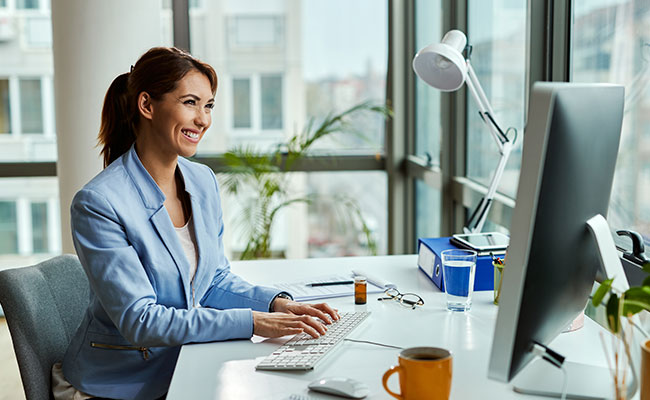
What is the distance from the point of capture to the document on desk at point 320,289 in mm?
1773

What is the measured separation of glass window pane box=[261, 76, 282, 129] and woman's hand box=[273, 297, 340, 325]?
9.20ft

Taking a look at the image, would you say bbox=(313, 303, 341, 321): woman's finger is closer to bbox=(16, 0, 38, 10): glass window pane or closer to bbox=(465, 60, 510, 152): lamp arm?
bbox=(465, 60, 510, 152): lamp arm

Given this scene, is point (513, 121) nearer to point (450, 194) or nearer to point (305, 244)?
point (450, 194)

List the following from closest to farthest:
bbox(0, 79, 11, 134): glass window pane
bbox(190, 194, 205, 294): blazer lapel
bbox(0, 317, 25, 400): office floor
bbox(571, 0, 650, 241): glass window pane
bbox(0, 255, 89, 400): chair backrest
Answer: bbox(0, 255, 89, 400): chair backrest < bbox(190, 194, 205, 294): blazer lapel < bbox(571, 0, 650, 241): glass window pane < bbox(0, 317, 25, 400): office floor < bbox(0, 79, 11, 134): glass window pane

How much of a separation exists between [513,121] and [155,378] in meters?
1.67

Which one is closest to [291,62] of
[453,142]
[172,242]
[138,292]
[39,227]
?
[453,142]

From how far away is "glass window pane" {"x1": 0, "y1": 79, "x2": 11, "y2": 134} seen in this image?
13.8ft

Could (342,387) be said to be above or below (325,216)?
above

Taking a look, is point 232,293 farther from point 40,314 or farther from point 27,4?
point 27,4

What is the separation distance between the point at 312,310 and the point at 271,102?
290 cm

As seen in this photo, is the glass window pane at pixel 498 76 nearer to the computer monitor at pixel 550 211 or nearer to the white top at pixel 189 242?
the white top at pixel 189 242

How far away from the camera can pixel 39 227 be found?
4344 mm


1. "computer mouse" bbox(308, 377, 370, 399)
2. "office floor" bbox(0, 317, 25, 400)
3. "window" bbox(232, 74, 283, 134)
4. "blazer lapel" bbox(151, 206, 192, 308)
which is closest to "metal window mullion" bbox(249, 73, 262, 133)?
"window" bbox(232, 74, 283, 134)

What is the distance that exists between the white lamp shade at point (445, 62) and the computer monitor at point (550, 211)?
0.74 metres
